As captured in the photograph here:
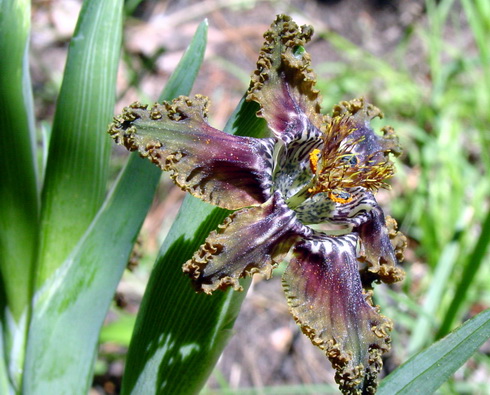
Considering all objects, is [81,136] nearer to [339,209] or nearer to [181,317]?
[181,317]

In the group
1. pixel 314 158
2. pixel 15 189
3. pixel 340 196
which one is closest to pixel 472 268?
pixel 340 196

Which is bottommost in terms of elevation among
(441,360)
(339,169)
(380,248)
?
(441,360)

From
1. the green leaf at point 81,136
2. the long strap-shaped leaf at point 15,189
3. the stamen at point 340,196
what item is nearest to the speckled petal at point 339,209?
the stamen at point 340,196

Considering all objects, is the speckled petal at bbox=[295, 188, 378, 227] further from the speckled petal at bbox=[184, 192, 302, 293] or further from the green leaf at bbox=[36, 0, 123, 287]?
the green leaf at bbox=[36, 0, 123, 287]

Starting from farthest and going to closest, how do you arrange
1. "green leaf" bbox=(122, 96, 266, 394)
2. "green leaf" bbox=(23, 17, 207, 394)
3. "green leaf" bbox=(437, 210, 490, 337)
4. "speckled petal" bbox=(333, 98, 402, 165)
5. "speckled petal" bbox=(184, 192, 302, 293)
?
"green leaf" bbox=(437, 210, 490, 337) < "speckled petal" bbox=(333, 98, 402, 165) < "green leaf" bbox=(23, 17, 207, 394) < "green leaf" bbox=(122, 96, 266, 394) < "speckled petal" bbox=(184, 192, 302, 293)

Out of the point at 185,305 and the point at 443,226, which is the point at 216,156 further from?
the point at 443,226

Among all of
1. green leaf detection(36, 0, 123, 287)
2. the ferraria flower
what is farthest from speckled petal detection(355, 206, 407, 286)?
green leaf detection(36, 0, 123, 287)


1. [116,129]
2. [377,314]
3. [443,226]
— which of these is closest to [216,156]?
[116,129]
